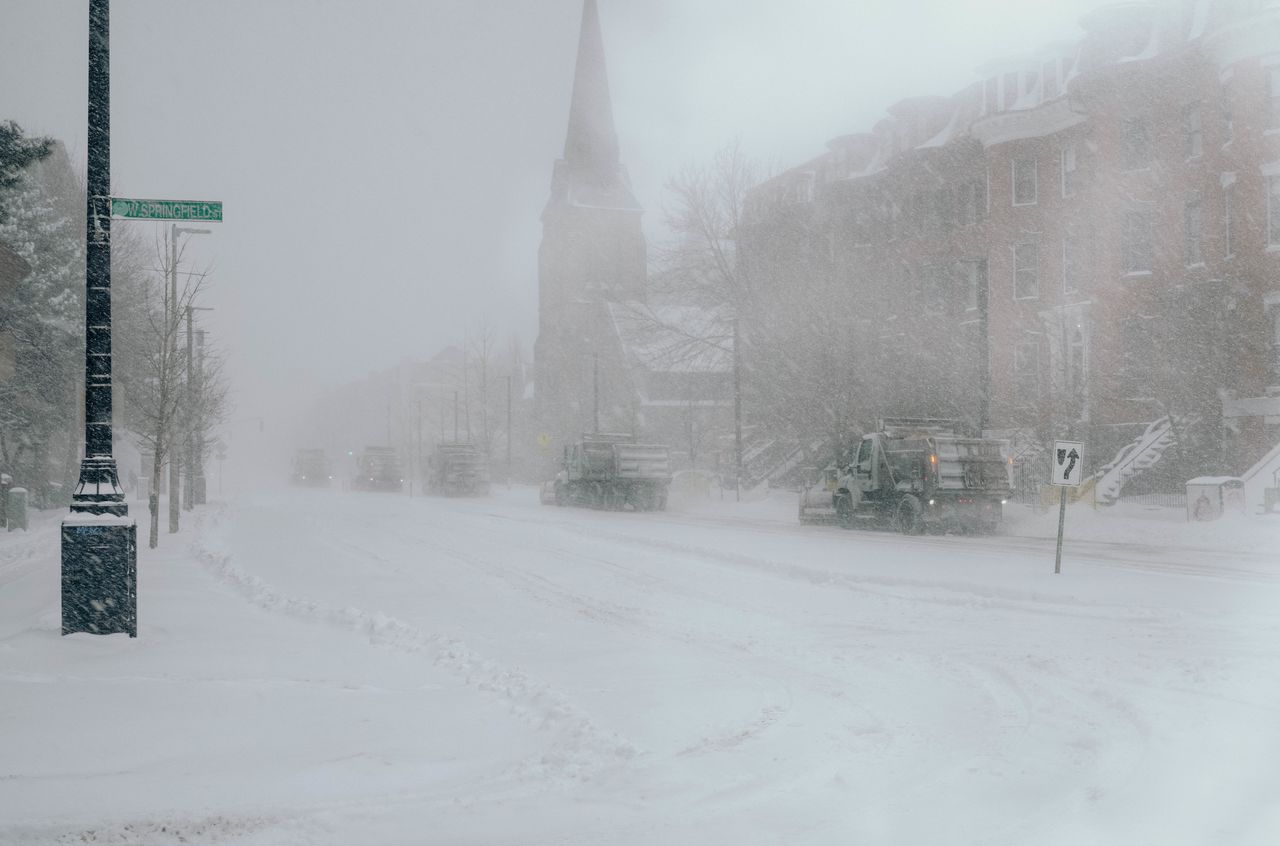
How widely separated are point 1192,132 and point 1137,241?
3.72 m

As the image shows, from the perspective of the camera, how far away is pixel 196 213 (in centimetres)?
1027

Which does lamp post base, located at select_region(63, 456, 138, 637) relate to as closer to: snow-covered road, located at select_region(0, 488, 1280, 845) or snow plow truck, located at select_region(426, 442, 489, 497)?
snow-covered road, located at select_region(0, 488, 1280, 845)

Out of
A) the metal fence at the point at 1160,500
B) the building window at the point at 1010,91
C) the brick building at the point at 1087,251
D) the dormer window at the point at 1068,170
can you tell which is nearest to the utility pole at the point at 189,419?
the brick building at the point at 1087,251

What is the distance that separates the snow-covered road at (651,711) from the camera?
18.1 ft

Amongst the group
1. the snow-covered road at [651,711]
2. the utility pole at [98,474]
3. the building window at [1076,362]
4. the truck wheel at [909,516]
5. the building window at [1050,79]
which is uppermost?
the building window at [1050,79]

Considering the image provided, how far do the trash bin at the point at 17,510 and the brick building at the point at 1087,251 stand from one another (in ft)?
76.5

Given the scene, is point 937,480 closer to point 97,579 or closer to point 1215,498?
point 1215,498

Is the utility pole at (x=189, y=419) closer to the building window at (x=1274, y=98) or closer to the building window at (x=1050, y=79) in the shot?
the building window at (x=1274, y=98)

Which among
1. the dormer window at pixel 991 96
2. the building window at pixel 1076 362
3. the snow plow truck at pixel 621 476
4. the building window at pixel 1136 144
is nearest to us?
the building window at pixel 1076 362

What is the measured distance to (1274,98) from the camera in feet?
105

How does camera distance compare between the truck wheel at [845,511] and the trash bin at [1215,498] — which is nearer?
the trash bin at [1215,498]

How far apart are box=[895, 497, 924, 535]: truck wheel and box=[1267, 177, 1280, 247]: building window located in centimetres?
1578

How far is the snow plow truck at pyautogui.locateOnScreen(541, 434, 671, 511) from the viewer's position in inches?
1503

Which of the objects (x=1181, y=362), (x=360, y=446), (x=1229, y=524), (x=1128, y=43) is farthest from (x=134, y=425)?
(x=360, y=446)
